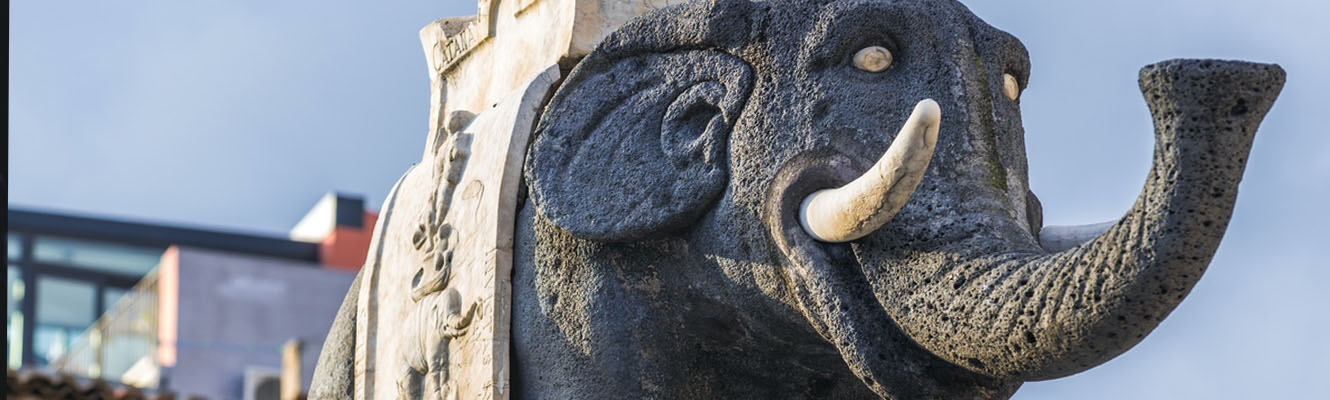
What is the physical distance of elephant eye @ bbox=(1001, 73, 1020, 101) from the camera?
5.75m

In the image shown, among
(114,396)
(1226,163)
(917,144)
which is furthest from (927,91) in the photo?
(114,396)

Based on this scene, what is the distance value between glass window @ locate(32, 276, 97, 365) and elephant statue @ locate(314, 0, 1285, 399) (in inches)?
651

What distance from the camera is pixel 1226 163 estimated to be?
4.60 metres

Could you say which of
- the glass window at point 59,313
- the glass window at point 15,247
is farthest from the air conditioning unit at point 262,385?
the glass window at point 15,247

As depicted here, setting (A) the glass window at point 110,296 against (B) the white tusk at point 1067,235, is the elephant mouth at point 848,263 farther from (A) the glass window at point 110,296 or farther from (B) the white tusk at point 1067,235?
(A) the glass window at point 110,296

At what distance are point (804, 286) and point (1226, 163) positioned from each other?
46.0 inches

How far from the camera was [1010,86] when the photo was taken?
19.0 feet

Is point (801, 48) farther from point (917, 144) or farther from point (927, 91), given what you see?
point (917, 144)

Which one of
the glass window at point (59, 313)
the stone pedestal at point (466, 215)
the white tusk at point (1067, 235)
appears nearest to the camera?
the white tusk at point (1067, 235)

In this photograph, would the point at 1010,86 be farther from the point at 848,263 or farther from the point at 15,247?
the point at 15,247

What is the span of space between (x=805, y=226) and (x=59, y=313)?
17817 millimetres

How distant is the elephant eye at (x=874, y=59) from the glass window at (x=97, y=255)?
55.6 ft

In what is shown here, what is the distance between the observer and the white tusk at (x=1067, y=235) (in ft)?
18.1

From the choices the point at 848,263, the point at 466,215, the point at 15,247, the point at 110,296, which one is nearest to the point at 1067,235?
the point at 848,263
